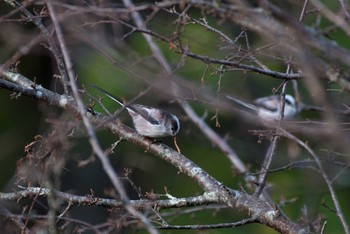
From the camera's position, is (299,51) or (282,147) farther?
(282,147)

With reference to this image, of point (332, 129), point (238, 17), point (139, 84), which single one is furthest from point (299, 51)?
point (139, 84)

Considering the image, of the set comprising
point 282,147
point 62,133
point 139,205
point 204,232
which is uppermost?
point 62,133

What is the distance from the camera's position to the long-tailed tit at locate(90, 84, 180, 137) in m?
4.51

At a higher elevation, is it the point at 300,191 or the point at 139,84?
the point at 139,84

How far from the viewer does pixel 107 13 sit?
87.7 inches

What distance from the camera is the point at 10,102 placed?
8344mm

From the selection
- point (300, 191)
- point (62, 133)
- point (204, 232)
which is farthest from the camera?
point (300, 191)

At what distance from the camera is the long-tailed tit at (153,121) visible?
14.8ft

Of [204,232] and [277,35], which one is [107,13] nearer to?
[277,35]

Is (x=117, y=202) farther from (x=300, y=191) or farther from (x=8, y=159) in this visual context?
(x=8, y=159)

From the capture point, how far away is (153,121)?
4.71 m

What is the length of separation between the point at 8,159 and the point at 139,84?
210 inches

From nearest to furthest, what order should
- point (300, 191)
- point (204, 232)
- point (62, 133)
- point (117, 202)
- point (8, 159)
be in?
point (62, 133) → point (117, 202) → point (204, 232) → point (300, 191) → point (8, 159)

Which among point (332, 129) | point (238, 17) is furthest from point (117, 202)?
point (332, 129)
